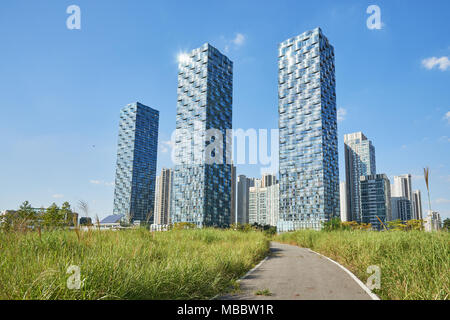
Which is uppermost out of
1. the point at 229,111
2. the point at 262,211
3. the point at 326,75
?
the point at 326,75

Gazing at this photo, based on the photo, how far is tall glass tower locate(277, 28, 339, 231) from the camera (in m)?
119

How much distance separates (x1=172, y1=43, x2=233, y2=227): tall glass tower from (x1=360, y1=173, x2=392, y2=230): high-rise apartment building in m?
78.5

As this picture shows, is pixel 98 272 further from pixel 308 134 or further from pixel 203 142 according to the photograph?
pixel 203 142

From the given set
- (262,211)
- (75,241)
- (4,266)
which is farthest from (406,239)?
(262,211)

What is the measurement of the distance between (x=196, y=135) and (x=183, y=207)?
35.6 metres

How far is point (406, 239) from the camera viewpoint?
10.4m

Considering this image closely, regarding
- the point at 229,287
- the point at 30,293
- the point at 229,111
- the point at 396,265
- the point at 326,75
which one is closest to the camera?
the point at 30,293

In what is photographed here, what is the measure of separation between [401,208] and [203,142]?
4583 inches

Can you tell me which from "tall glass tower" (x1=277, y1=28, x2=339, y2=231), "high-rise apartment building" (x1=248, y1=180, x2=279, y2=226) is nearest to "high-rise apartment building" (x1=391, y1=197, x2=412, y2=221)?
"tall glass tower" (x1=277, y1=28, x2=339, y2=231)

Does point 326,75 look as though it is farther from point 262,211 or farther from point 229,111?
point 262,211

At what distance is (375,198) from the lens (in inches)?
5960

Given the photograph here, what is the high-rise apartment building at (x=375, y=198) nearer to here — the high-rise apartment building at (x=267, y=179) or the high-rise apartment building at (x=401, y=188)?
the high-rise apartment building at (x=401, y=188)

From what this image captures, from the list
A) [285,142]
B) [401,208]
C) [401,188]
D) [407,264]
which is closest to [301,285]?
[407,264]

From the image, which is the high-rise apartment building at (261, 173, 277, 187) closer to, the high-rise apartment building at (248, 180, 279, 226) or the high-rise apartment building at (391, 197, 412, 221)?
the high-rise apartment building at (248, 180, 279, 226)
